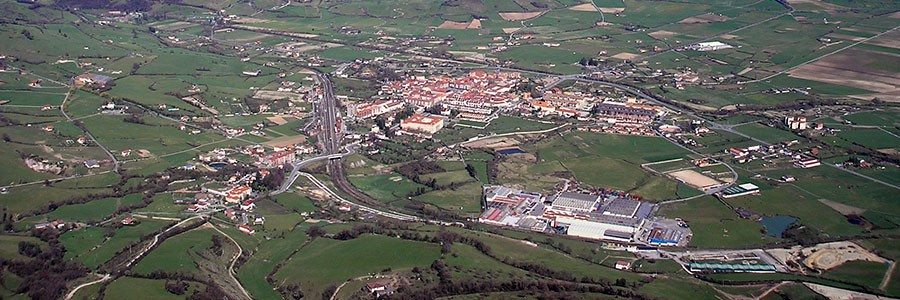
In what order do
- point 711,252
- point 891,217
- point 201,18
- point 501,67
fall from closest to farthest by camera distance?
point 711,252 < point 891,217 < point 501,67 < point 201,18

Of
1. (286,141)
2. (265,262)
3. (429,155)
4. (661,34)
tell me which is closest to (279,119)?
(286,141)

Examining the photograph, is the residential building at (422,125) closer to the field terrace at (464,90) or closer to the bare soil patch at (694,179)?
the field terrace at (464,90)

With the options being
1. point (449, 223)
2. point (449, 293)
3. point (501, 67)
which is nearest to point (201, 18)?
point (501, 67)

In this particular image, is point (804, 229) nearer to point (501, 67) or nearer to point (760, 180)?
point (760, 180)

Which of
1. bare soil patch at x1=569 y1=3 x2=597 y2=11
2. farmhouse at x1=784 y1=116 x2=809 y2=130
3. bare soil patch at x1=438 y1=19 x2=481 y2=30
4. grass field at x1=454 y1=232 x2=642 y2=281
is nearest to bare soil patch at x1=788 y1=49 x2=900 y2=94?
farmhouse at x1=784 y1=116 x2=809 y2=130

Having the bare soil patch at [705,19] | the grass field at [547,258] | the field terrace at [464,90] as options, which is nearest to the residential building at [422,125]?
the field terrace at [464,90]

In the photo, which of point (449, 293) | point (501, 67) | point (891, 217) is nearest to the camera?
point (449, 293)
